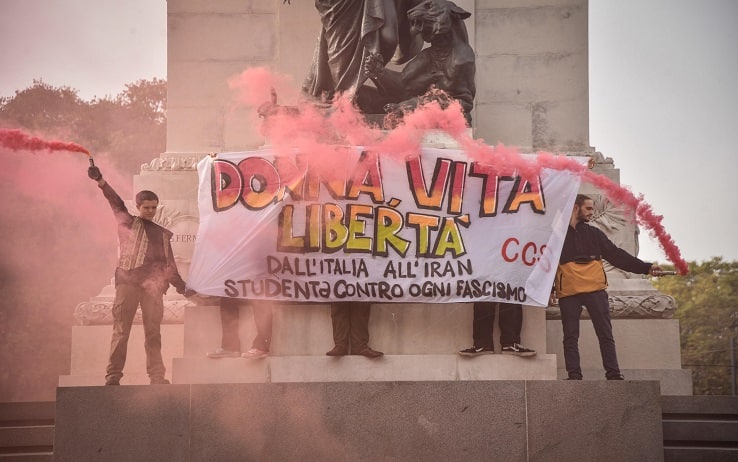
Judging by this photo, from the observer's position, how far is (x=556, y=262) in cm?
1473

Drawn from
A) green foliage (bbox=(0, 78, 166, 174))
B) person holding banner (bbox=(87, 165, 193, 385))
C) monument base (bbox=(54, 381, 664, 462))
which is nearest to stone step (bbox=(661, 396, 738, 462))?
monument base (bbox=(54, 381, 664, 462))

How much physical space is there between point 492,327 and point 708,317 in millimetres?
55311

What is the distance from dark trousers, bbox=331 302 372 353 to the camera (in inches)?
576

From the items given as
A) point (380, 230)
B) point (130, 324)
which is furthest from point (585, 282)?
point (130, 324)

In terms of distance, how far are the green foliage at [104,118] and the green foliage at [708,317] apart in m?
27.7

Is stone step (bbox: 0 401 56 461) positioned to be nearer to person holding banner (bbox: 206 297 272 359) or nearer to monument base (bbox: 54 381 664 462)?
monument base (bbox: 54 381 664 462)

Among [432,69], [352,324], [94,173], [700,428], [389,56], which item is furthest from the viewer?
[389,56]

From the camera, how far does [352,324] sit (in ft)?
48.4

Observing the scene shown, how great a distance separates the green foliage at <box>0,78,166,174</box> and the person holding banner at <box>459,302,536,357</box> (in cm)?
1884

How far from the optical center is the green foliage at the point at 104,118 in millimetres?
32406

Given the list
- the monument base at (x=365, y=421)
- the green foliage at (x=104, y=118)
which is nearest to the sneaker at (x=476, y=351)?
the monument base at (x=365, y=421)

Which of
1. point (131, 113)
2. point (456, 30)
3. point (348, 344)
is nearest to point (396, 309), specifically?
point (348, 344)

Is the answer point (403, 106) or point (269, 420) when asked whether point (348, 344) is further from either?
point (403, 106)

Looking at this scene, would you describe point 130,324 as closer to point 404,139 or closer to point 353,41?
point 404,139
